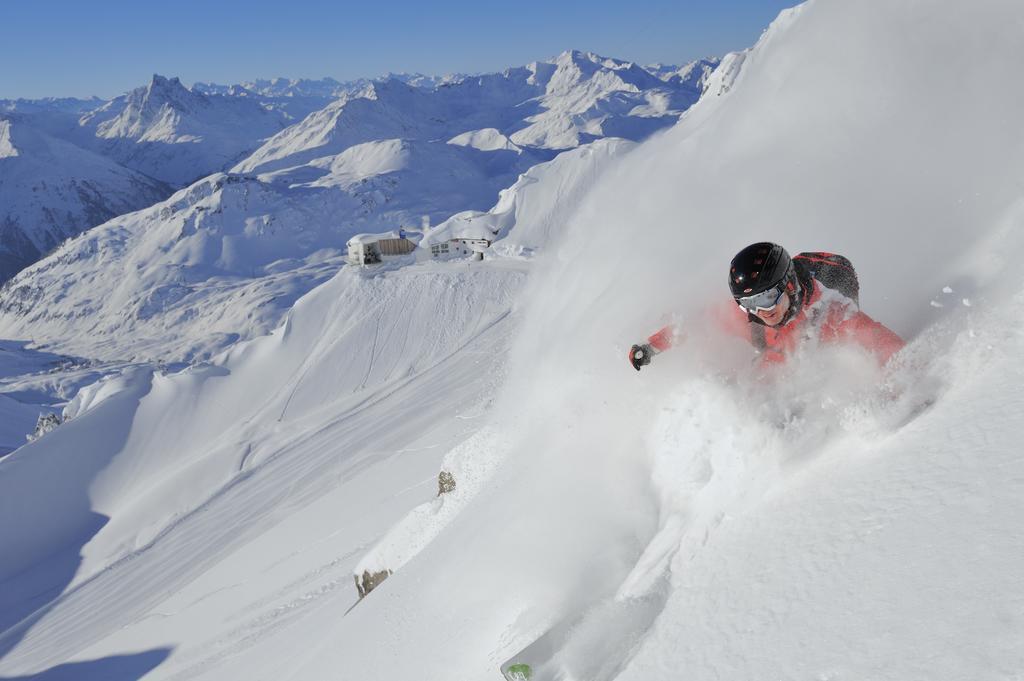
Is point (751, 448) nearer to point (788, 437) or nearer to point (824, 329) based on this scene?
point (788, 437)

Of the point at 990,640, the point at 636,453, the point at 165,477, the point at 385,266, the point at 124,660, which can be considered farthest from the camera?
the point at 385,266

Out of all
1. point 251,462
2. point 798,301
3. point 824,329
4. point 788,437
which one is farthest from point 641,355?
point 251,462

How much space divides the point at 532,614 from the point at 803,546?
2.33 m

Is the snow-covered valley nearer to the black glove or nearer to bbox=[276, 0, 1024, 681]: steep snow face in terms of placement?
bbox=[276, 0, 1024, 681]: steep snow face

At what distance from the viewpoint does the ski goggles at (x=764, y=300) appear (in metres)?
4.98

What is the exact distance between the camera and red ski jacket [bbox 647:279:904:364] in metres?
4.72

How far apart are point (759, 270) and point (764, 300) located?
24 centimetres

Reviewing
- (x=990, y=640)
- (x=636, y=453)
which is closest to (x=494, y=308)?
(x=636, y=453)

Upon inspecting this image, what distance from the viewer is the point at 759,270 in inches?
196

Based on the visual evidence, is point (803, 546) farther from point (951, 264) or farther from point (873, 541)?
point (951, 264)

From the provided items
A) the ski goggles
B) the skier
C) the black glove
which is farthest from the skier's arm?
the black glove

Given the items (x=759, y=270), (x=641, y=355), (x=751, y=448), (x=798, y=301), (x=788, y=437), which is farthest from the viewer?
(x=641, y=355)

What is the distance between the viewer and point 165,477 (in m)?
44.5

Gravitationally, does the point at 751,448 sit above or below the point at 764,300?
below
